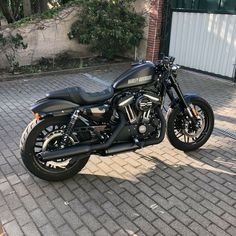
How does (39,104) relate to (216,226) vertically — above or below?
above

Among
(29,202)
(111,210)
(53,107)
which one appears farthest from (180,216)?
(53,107)

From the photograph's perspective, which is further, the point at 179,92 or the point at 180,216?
the point at 179,92

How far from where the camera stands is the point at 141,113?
11.4 ft

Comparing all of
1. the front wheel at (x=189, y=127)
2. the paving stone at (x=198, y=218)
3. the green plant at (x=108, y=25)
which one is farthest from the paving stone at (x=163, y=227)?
the green plant at (x=108, y=25)

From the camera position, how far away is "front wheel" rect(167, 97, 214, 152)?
3.80m

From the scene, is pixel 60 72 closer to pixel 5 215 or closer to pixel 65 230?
pixel 5 215

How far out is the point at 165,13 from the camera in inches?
326

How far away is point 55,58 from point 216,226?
22.9 feet

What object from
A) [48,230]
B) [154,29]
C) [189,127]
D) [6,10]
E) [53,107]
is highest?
[6,10]

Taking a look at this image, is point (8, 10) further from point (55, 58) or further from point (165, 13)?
point (165, 13)

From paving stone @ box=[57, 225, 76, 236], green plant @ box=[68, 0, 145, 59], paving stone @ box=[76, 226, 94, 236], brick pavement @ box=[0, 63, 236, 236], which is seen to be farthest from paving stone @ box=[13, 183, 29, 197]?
green plant @ box=[68, 0, 145, 59]

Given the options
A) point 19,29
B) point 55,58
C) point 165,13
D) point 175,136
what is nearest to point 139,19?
point 165,13

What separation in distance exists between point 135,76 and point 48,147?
1.19m

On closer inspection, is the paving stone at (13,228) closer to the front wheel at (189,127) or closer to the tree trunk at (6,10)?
the front wheel at (189,127)
